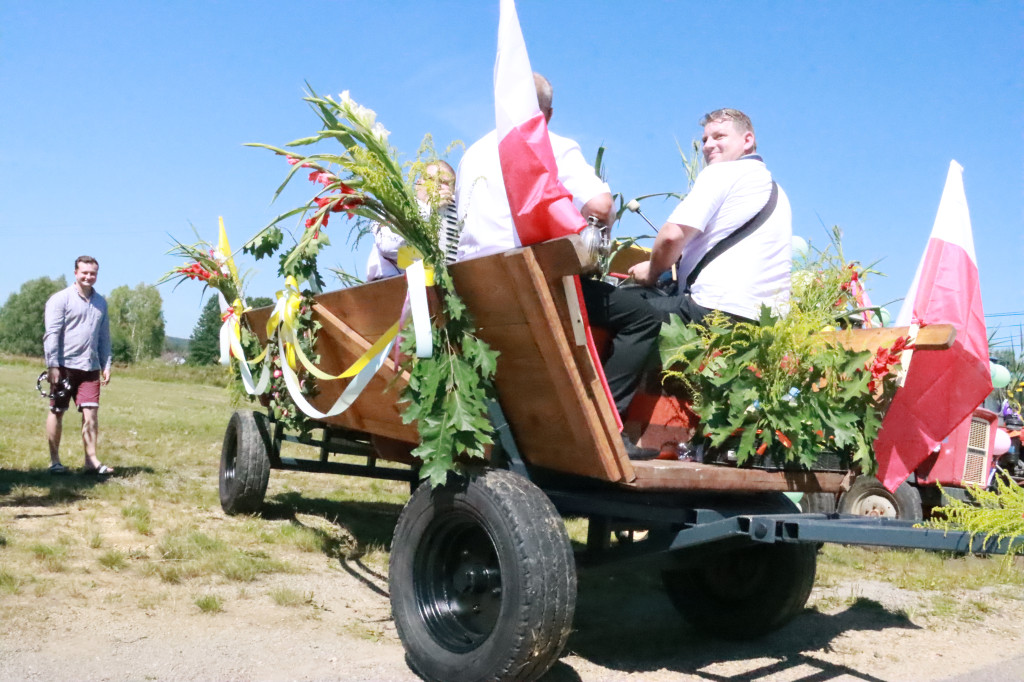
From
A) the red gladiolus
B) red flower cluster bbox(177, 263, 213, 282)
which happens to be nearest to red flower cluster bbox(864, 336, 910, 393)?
the red gladiolus

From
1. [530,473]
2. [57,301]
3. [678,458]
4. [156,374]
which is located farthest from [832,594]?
[156,374]

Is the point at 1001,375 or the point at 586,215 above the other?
the point at 586,215

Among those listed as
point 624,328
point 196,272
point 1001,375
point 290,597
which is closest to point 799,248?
point 624,328

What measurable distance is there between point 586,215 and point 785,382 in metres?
1.06

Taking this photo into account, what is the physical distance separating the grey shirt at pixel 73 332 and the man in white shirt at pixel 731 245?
216 inches

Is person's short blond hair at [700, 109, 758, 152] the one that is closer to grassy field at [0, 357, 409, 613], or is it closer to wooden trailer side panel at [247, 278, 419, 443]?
wooden trailer side panel at [247, 278, 419, 443]

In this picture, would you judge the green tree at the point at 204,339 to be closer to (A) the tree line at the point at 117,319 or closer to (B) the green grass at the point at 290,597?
(B) the green grass at the point at 290,597

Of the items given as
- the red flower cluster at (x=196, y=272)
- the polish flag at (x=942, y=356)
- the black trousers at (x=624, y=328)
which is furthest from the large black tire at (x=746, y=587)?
the red flower cluster at (x=196, y=272)

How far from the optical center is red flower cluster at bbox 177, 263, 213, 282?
18.6ft

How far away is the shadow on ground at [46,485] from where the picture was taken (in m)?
6.07

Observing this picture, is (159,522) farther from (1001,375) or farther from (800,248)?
(1001,375)

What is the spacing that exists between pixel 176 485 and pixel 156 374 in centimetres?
3289

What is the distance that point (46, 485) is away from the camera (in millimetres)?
6715

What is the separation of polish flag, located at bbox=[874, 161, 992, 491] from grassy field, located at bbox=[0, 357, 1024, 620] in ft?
2.13
